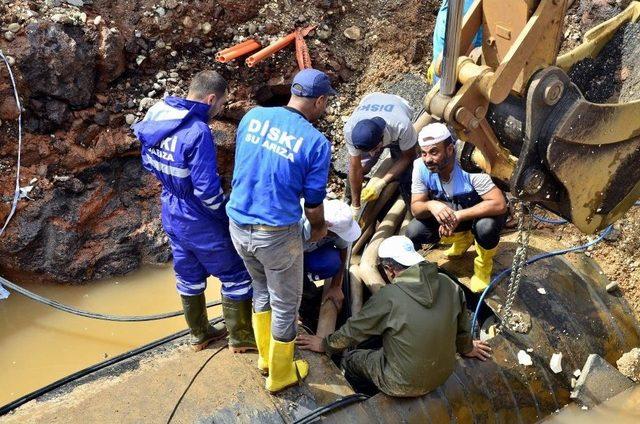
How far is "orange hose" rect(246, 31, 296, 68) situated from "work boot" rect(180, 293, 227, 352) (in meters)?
3.20

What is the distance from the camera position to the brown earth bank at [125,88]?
6.06 meters

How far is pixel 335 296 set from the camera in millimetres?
4559

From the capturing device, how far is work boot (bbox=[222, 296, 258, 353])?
13.4ft

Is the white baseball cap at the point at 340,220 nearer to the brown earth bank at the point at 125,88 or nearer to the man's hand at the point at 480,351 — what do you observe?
the man's hand at the point at 480,351

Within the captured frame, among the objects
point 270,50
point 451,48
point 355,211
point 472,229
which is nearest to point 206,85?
point 451,48

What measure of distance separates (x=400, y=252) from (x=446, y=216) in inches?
29.1

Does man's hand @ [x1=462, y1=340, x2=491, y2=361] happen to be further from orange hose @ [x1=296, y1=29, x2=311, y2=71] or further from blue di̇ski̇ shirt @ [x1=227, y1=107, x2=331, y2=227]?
orange hose @ [x1=296, y1=29, x2=311, y2=71]

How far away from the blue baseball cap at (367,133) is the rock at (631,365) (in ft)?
8.24

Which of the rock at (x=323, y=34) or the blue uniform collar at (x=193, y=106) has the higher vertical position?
the blue uniform collar at (x=193, y=106)

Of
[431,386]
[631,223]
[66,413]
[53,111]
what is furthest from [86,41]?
[631,223]

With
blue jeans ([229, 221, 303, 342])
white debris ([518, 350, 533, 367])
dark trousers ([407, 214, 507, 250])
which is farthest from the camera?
dark trousers ([407, 214, 507, 250])

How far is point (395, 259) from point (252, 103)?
356 cm

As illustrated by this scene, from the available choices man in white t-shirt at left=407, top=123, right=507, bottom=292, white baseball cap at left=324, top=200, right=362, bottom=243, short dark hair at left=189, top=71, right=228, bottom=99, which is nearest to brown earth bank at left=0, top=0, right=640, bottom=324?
man in white t-shirt at left=407, top=123, right=507, bottom=292

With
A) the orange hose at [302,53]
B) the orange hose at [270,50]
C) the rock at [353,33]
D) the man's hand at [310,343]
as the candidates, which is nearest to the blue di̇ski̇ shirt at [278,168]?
the man's hand at [310,343]
